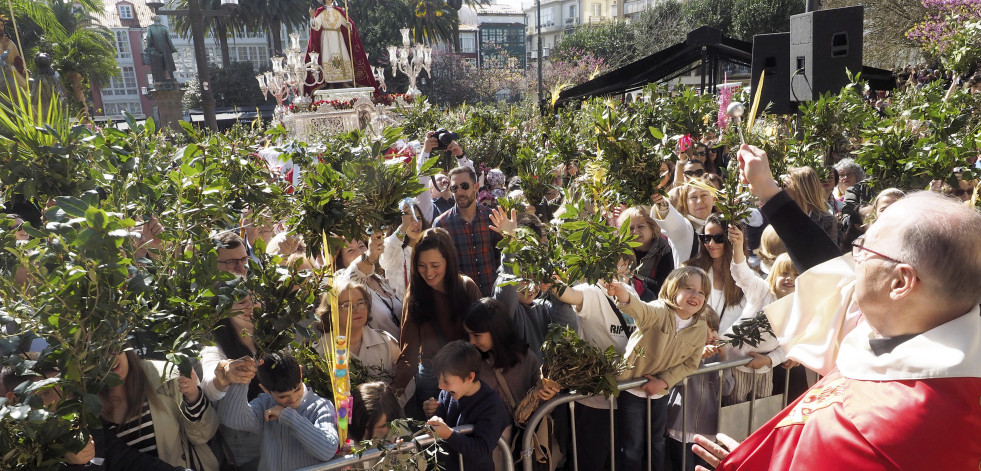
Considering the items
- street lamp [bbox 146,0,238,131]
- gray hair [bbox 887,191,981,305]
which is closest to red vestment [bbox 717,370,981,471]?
gray hair [bbox 887,191,981,305]

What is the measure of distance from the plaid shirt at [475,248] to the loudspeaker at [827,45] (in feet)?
11.9

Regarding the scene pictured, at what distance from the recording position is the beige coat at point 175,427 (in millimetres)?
2738

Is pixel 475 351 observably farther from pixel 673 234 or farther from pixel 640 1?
pixel 640 1

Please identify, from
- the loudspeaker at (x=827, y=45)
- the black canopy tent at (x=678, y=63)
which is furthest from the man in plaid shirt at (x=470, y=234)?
the black canopy tent at (x=678, y=63)

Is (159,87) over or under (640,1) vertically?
under

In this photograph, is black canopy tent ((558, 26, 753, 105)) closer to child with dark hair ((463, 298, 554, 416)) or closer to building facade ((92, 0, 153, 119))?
child with dark hair ((463, 298, 554, 416))

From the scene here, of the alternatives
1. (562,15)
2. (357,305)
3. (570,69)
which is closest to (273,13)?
A: (570,69)

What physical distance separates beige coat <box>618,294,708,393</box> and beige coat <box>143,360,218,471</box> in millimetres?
1870

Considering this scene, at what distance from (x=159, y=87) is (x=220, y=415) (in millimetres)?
18264

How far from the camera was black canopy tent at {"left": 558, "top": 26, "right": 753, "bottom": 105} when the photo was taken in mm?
12148

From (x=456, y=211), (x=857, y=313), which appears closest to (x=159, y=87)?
(x=456, y=211)

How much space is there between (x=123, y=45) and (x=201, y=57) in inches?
1765

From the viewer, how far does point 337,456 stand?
266 centimetres

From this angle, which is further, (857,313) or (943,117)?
(943,117)
